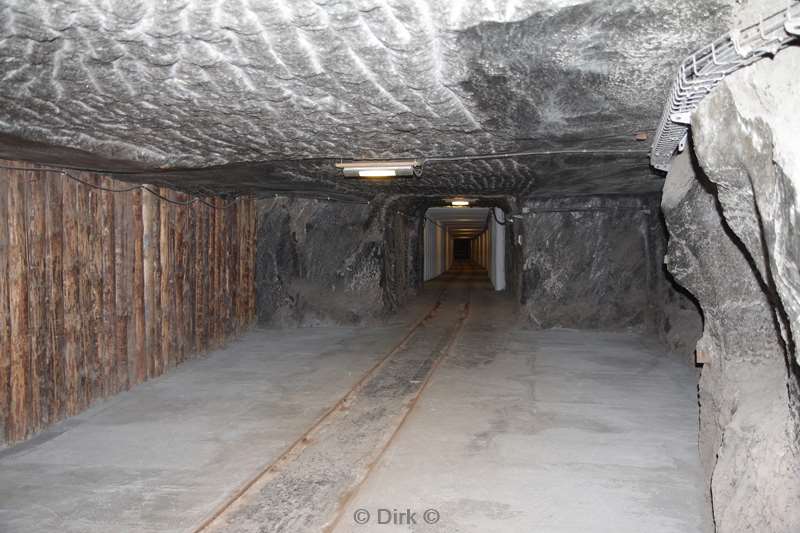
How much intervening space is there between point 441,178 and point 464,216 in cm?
1623

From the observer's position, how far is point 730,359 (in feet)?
15.2

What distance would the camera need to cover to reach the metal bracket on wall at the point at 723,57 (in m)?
2.35

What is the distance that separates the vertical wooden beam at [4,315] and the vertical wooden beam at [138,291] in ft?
7.00

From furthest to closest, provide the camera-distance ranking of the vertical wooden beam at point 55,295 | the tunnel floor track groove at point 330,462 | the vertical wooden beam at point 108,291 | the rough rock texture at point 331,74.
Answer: the vertical wooden beam at point 108,291
the vertical wooden beam at point 55,295
the tunnel floor track groove at point 330,462
the rough rock texture at point 331,74

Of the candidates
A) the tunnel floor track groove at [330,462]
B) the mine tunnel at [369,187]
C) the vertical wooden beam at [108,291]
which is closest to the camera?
the mine tunnel at [369,187]

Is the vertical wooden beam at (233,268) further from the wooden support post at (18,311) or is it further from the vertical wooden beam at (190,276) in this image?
the wooden support post at (18,311)

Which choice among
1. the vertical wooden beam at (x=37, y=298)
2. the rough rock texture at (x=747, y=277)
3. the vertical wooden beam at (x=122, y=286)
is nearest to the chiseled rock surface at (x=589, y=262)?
the rough rock texture at (x=747, y=277)

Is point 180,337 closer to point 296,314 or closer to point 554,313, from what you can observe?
point 296,314

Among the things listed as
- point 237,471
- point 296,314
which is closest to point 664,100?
point 237,471

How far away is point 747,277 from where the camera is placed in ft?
14.4

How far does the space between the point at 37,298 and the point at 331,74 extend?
413cm

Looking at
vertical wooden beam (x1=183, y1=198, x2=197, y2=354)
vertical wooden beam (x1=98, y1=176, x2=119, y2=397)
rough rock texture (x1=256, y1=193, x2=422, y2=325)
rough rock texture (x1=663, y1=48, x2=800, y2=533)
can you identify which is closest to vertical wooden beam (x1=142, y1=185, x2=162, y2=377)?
vertical wooden beam (x1=98, y1=176, x2=119, y2=397)

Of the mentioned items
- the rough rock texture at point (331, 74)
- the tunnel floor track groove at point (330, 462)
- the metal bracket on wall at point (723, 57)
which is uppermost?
the rough rock texture at point (331, 74)

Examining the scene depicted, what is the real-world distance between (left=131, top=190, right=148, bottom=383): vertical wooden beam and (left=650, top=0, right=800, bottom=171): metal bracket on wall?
6.24 m
